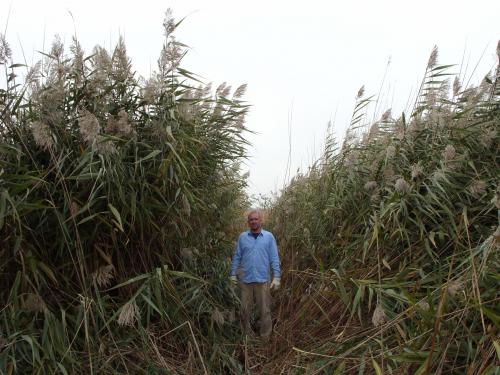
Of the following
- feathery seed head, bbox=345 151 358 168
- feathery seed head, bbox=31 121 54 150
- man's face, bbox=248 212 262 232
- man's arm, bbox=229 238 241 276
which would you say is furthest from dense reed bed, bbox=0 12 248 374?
feathery seed head, bbox=345 151 358 168

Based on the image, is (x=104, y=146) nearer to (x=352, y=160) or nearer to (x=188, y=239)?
(x=188, y=239)

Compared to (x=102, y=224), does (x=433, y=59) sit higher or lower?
higher

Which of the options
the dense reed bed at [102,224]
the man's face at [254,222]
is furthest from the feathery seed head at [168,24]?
the man's face at [254,222]

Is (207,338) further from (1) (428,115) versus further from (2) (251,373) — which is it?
(1) (428,115)

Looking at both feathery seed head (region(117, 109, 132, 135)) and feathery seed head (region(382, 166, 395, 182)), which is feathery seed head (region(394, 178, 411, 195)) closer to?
feathery seed head (region(382, 166, 395, 182))

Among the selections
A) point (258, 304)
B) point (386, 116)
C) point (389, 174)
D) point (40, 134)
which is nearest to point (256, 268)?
point (258, 304)

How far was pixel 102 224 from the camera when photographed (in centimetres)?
303

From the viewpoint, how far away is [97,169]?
290cm

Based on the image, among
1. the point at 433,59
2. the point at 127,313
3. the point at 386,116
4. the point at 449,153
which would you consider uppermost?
the point at 433,59

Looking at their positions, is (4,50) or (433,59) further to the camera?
(433,59)

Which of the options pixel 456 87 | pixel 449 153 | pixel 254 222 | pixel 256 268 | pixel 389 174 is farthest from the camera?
pixel 254 222

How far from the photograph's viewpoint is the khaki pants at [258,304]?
386 cm

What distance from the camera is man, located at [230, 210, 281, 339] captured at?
4.05m

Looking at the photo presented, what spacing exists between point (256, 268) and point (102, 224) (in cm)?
159
